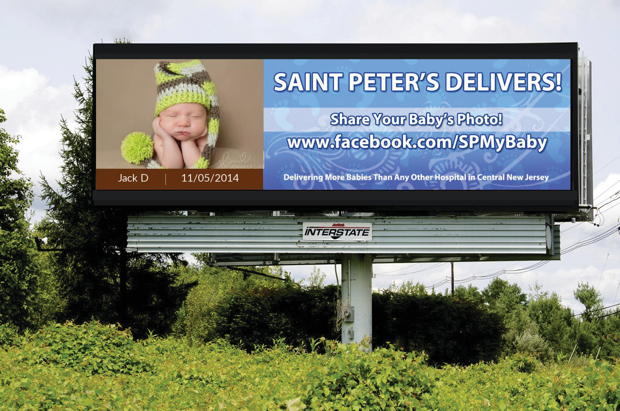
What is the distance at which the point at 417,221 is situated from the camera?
23125 mm

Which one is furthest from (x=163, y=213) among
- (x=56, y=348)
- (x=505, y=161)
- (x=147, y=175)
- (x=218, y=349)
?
(x=505, y=161)

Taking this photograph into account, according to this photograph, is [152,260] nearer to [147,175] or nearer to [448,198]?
[147,175]

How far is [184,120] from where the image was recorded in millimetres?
23078

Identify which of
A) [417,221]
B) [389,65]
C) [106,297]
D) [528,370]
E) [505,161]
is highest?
[389,65]

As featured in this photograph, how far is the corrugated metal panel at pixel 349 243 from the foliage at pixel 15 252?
5.48m

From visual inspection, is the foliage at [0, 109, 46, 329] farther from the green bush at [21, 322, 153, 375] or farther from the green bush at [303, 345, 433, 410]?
the green bush at [303, 345, 433, 410]

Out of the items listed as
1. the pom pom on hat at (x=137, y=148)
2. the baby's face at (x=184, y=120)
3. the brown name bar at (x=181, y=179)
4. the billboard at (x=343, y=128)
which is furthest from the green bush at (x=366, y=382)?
the pom pom on hat at (x=137, y=148)

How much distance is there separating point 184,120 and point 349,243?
5.65 meters

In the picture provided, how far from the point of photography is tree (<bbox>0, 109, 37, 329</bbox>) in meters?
26.6

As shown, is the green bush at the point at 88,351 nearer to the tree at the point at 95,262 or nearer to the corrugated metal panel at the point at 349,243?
the corrugated metal panel at the point at 349,243

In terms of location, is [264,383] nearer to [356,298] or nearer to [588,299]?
[356,298]

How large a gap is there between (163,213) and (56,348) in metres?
6.04

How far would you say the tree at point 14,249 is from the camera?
87.2 ft

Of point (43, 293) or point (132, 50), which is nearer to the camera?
point (132, 50)
